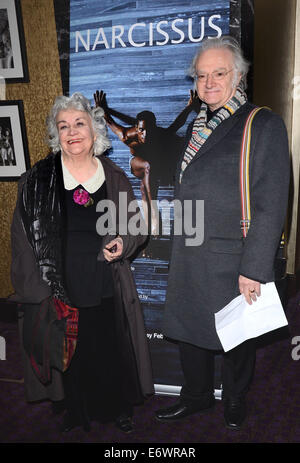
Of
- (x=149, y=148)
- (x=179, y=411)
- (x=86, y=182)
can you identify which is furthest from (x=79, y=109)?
(x=179, y=411)

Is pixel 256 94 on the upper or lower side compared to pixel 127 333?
upper

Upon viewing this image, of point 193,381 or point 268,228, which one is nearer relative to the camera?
point 268,228

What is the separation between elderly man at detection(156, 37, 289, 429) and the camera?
1574 mm

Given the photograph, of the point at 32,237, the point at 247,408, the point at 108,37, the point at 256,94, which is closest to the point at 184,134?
the point at 108,37

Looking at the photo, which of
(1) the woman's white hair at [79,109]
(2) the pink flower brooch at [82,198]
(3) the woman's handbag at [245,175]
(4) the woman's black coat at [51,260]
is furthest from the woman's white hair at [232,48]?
(2) the pink flower brooch at [82,198]

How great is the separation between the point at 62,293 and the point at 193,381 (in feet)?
2.54

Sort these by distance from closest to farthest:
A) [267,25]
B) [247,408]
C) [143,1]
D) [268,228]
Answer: [268,228] → [143,1] → [247,408] → [267,25]

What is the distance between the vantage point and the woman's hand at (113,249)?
1749mm

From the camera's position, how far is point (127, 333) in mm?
1907

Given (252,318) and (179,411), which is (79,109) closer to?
(252,318)

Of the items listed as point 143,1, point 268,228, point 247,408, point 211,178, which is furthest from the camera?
point 247,408

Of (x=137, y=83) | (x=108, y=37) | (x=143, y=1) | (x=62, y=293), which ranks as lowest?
(x=62, y=293)

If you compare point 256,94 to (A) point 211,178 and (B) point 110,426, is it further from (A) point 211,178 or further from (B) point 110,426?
(B) point 110,426

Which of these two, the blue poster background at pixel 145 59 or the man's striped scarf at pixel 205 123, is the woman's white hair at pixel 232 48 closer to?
the man's striped scarf at pixel 205 123
